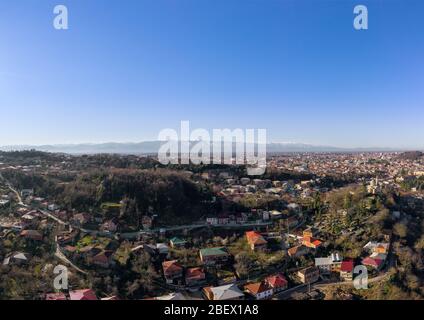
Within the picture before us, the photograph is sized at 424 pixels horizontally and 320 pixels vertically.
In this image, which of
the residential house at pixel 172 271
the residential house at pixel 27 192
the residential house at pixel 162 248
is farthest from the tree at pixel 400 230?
the residential house at pixel 27 192

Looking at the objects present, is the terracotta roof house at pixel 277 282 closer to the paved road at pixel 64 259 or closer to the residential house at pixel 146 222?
the paved road at pixel 64 259

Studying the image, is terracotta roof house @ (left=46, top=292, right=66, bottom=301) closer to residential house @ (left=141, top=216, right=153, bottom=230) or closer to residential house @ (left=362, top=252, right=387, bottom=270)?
residential house @ (left=141, top=216, right=153, bottom=230)

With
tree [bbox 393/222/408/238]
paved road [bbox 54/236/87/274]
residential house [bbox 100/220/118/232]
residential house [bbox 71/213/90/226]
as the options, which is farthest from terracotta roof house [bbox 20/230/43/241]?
tree [bbox 393/222/408/238]

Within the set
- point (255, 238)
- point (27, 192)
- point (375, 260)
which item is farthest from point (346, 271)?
point (27, 192)

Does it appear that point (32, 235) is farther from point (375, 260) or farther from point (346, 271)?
point (375, 260)
